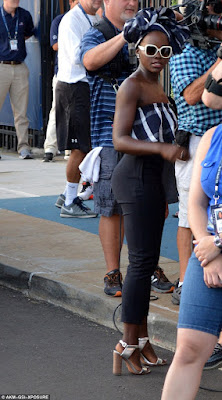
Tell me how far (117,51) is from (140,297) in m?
1.84

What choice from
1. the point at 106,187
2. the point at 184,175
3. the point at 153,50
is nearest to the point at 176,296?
the point at 184,175

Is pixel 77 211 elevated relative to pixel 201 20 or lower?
lower

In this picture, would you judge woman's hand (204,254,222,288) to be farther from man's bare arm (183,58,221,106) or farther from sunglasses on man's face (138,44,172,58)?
man's bare arm (183,58,221,106)

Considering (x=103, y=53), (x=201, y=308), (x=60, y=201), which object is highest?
(x=103, y=53)

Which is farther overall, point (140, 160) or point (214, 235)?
point (140, 160)

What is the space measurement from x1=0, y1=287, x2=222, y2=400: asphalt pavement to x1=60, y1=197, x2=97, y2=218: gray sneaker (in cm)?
297

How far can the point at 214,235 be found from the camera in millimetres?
3551

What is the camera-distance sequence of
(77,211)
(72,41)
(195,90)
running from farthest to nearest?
(72,41), (77,211), (195,90)

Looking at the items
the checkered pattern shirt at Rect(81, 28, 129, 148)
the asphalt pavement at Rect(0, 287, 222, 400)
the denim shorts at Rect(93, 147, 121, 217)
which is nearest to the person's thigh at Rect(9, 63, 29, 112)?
the checkered pattern shirt at Rect(81, 28, 129, 148)

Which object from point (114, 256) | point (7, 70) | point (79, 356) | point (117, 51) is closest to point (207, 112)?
point (117, 51)

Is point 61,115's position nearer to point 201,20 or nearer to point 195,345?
point 201,20

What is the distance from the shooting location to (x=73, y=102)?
9.60 metres

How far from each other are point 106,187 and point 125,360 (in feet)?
5.44

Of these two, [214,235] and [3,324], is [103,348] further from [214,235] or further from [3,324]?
[214,235]
